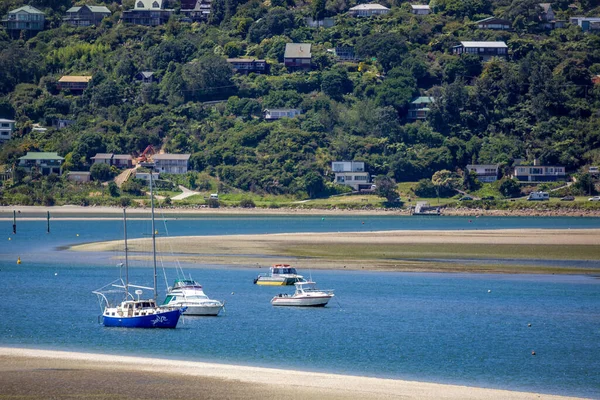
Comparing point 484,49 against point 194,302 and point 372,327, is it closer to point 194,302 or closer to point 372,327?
point 194,302

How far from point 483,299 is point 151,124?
120574mm

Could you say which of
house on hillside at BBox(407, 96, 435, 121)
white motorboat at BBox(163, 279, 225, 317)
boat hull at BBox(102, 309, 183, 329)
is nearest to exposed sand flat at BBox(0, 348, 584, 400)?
boat hull at BBox(102, 309, 183, 329)

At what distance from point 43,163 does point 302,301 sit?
11287 cm

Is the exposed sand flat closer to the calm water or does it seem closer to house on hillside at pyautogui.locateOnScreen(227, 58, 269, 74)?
the calm water

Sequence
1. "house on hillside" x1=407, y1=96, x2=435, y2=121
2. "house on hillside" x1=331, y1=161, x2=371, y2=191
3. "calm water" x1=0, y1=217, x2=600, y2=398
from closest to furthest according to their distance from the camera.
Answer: "calm water" x1=0, y1=217, x2=600, y2=398 < "house on hillside" x1=331, y1=161, x2=371, y2=191 < "house on hillside" x1=407, y1=96, x2=435, y2=121

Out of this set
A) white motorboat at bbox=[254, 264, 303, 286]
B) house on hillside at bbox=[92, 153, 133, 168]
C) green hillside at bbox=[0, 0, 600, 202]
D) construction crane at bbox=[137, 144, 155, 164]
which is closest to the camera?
white motorboat at bbox=[254, 264, 303, 286]

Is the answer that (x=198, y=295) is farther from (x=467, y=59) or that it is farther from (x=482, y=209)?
(x=467, y=59)

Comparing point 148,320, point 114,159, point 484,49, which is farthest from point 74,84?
point 148,320

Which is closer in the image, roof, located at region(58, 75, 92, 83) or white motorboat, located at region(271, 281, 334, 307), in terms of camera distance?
white motorboat, located at region(271, 281, 334, 307)

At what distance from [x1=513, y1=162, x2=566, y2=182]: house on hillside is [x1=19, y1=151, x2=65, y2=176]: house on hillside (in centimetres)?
7200

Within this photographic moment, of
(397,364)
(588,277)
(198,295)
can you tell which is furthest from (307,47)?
(397,364)

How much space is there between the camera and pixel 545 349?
4319 centimetres

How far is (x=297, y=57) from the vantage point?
186625 millimetres

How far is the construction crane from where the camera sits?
536 feet
